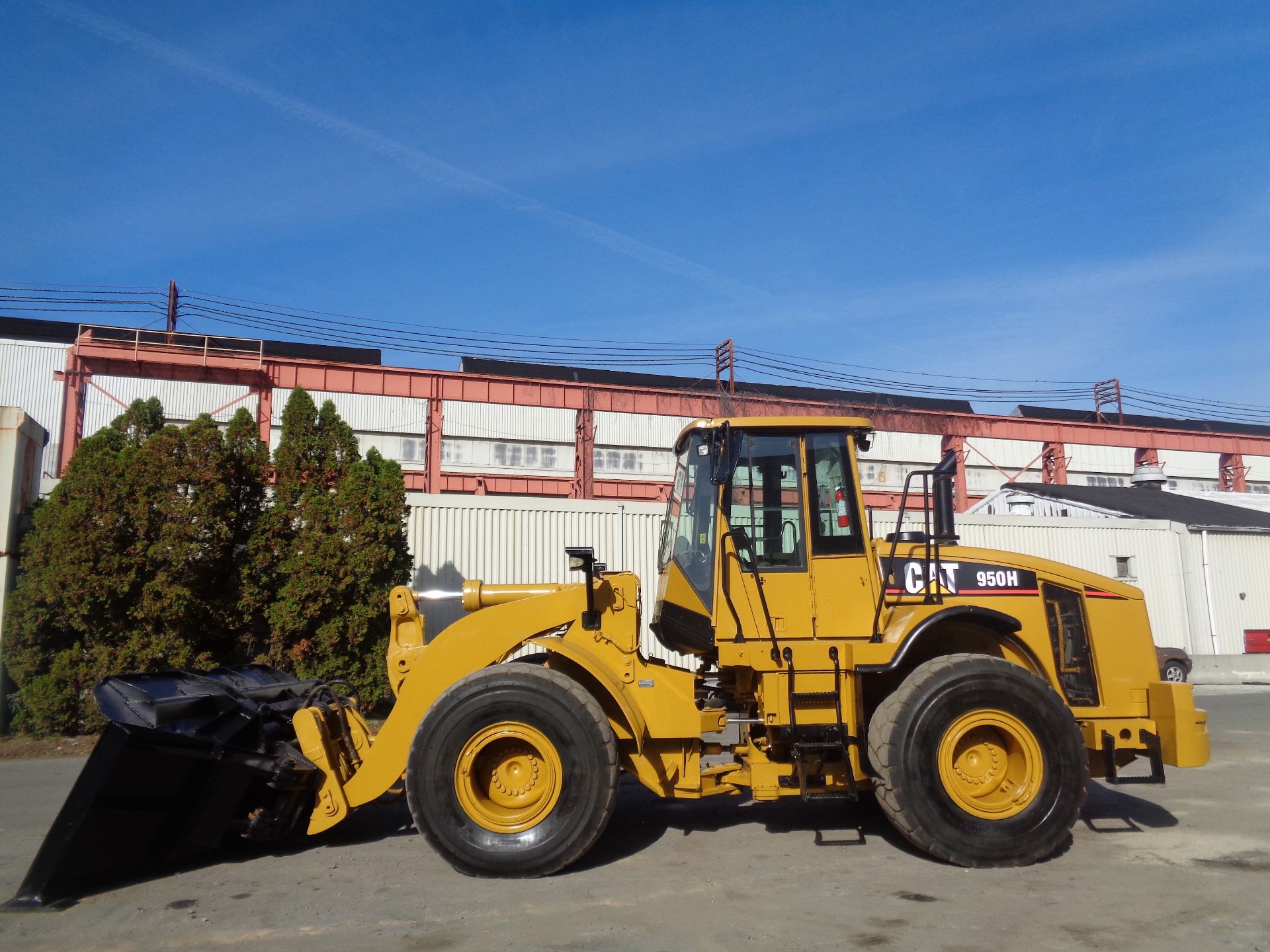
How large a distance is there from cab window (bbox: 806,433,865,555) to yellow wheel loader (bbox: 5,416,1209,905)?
1 cm

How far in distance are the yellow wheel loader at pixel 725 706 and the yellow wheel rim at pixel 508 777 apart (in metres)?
0.01

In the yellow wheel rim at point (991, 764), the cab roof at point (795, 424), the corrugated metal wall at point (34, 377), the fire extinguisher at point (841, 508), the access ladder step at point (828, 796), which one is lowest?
the access ladder step at point (828, 796)

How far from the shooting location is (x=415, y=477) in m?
32.1

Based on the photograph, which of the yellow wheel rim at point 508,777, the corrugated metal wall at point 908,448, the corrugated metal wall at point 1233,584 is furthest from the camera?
the corrugated metal wall at point 908,448

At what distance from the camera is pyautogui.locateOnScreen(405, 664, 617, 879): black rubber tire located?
5332 millimetres

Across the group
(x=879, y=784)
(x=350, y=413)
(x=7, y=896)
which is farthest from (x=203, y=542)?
(x=350, y=413)

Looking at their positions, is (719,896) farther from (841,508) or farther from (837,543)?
(841,508)

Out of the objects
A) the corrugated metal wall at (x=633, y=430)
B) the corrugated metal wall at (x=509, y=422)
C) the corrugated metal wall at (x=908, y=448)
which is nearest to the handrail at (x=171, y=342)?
the corrugated metal wall at (x=509, y=422)

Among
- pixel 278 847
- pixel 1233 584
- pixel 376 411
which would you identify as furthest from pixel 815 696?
pixel 376 411

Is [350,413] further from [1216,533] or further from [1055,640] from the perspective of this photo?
[1055,640]

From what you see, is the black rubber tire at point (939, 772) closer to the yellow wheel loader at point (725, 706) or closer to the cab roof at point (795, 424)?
the yellow wheel loader at point (725, 706)

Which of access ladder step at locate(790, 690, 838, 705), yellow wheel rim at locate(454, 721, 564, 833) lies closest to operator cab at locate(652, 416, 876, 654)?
access ladder step at locate(790, 690, 838, 705)

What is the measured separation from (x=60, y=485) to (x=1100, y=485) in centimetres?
4109

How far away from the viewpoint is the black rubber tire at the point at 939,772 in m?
5.45
